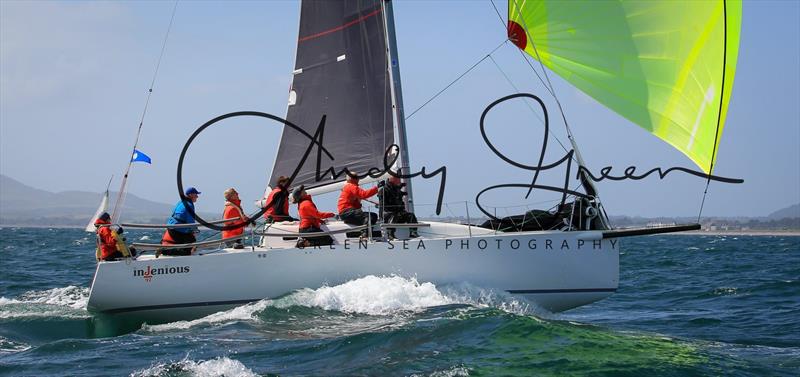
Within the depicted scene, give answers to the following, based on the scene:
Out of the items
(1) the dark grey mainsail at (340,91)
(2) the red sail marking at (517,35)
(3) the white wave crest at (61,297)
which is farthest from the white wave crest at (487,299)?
(3) the white wave crest at (61,297)

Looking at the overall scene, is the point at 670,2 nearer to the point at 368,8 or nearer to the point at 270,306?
the point at 368,8

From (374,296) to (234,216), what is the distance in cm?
280

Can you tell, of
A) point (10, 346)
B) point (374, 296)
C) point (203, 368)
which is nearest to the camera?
point (203, 368)

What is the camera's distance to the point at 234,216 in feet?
40.0

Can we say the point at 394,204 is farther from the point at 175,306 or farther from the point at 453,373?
the point at 453,373

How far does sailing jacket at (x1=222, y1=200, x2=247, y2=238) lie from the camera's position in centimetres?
1185

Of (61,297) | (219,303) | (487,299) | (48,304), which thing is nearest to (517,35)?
(487,299)

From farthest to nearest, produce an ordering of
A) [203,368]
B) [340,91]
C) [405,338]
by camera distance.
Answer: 1. [340,91]
2. [405,338]
3. [203,368]

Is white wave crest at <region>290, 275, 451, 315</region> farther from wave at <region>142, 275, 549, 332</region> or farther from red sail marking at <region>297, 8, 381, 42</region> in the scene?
red sail marking at <region>297, 8, 381, 42</region>

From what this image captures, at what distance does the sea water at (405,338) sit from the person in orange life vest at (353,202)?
116cm

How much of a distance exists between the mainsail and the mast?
6.26 ft

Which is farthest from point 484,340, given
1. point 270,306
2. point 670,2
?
point 670,2

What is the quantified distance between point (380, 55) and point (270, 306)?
14.8ft

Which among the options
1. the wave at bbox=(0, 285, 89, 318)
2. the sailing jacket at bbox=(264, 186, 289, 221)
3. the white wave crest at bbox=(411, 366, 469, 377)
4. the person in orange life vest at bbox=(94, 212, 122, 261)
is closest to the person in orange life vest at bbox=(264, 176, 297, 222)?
the sailing jacket at bbox=(264, 186, 289, 221)
